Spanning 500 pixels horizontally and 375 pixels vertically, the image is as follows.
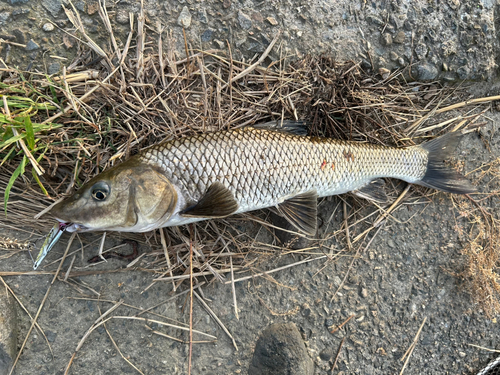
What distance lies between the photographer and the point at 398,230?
9.48 ft

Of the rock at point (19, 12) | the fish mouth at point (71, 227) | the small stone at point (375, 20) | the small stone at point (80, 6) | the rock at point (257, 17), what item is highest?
the small stone at point (375, 20)

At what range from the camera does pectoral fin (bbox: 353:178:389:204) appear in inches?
105

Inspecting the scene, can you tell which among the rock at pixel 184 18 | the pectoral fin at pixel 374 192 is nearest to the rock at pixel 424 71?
the pectoral fin at pixel 374 192

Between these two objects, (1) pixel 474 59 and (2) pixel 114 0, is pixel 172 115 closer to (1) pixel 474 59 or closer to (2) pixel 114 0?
(2) pixel 114 0

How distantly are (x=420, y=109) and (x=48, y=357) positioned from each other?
3.83 m

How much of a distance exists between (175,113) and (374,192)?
1812 millimetres

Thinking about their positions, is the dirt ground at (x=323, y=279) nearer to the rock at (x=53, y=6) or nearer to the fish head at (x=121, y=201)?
the rock at (x=53, y=6)

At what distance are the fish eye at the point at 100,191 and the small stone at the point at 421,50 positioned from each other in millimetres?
2901

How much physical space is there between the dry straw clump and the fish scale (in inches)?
11.3

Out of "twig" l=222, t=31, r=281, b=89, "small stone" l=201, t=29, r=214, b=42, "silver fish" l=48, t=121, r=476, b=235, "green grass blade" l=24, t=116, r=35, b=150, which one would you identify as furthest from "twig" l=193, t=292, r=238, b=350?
"small stone" l=201, t=29, r=214, b=42

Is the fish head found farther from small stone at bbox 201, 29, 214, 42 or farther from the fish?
small stone at bbox 201, 29, 214, 42

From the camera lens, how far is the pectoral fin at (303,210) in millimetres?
2408

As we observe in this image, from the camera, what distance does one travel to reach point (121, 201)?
2020 mm

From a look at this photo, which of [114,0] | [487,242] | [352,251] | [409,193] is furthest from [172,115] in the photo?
[487,242]
